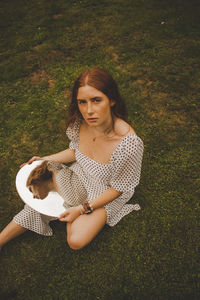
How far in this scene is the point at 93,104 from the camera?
2.02 metres

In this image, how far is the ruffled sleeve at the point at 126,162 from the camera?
2.03 meters

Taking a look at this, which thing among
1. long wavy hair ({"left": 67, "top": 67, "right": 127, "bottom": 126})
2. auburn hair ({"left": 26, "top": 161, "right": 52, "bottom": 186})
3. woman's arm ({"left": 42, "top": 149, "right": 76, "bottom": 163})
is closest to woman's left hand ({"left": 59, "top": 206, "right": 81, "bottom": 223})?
auburn hair ({"left": 26, "top": 161, "right": 52, "bottom": 186})

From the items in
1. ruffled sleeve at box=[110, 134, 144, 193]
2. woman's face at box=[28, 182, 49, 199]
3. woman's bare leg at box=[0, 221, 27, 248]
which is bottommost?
woman's bare leg at box=[0, 221, 27, 248]

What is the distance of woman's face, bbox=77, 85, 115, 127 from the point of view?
6.44ft

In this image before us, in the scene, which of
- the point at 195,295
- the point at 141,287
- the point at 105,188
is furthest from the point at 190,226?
the point at 105,188

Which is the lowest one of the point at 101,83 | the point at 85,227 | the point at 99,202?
the point at 85,227

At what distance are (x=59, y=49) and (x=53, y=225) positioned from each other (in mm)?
4278

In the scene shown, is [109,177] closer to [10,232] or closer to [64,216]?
[64,216]

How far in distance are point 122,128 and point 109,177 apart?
1.89ft

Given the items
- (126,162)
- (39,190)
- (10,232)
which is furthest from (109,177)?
(10,232)

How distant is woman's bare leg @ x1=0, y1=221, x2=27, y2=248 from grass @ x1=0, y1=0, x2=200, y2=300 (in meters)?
0.19

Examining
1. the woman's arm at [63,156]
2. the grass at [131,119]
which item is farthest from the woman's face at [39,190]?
the grass at [131,119]

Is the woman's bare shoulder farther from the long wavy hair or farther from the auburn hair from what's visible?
the auburn hair

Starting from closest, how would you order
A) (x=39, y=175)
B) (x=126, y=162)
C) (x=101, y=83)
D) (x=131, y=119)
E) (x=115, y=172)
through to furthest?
(x=101, y=83)
(x=126, y=162)
(x=115, y=172)
(x=39, y=175)
(x=131, y=119)
